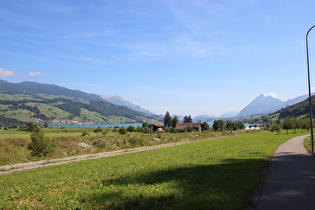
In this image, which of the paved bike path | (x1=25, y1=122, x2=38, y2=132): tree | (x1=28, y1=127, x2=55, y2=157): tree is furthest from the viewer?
(x1=25, y1=122, x2=38, y2=132): tree

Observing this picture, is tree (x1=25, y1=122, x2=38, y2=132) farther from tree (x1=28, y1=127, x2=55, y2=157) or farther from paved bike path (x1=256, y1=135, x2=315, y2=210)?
paved bike path (x1=256, y1=135, x2=315, y2=210)

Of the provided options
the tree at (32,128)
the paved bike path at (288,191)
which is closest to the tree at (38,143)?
the tree at (32,128)

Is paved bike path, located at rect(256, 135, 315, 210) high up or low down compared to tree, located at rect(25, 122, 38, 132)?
down

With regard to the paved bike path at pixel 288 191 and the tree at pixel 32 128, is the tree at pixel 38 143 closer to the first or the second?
the tree at pixel 32 128

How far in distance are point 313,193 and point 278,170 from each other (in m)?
5.53

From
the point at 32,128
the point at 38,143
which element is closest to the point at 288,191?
the point at 38,143

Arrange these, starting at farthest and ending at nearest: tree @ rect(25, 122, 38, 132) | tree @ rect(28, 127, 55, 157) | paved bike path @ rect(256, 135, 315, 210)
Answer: tree @ rect(25, 122, 38, 132) → tree @ rect(28, 127, 55, 157) → paved bike path @ rect(256, 135, 315, 210)

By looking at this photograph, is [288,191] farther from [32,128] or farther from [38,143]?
[32,128]

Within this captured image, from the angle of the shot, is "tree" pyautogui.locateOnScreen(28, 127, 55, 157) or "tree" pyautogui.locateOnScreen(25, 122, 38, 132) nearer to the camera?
"tree" pyautogui.locateOnScreen(28, 127, 55, 157)

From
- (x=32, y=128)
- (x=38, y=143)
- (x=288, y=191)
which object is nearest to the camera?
(x=288, y=191)

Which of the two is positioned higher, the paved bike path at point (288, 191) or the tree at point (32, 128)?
the tree at point (32, 128)

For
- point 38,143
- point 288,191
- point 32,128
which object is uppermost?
point 32,128

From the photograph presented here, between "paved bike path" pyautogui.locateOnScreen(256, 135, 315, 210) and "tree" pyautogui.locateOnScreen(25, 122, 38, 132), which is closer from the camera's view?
"paved bike path" pyautogui.locateOnScreen(256, 135, 315, 210)

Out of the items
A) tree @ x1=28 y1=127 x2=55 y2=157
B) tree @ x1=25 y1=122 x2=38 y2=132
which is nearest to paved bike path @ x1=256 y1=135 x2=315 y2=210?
tree @ x1=28 y1=127 x2=55 y2=157
